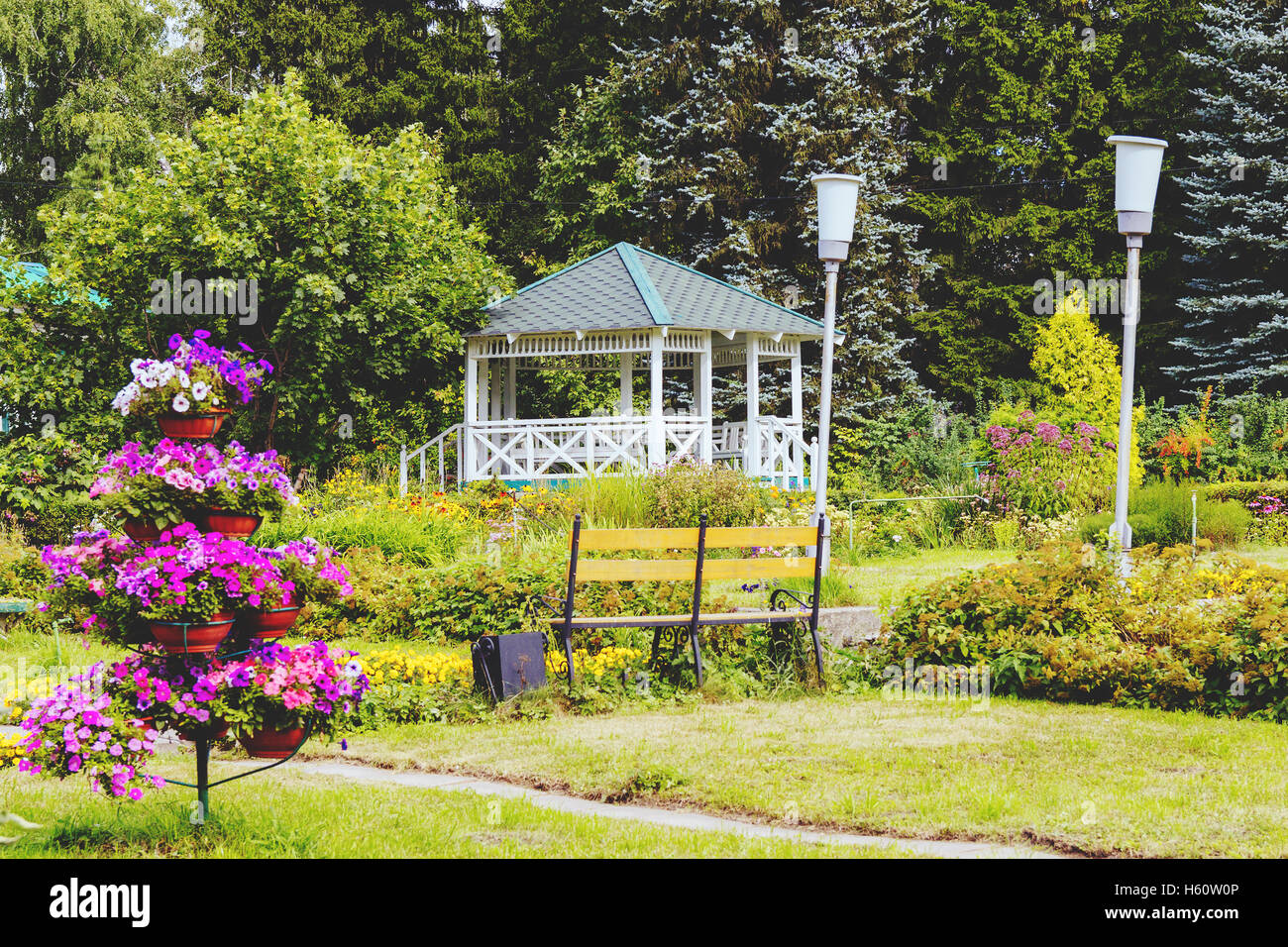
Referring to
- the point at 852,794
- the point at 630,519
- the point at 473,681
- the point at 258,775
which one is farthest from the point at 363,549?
the point at 852,794

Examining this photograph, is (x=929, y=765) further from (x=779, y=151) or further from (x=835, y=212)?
(x=779, y=151)

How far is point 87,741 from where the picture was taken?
443cm

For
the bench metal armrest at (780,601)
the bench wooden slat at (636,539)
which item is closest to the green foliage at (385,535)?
the bench metal armrest at (780,601)

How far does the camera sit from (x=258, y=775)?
5.87 meters

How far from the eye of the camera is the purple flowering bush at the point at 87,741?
4410mm

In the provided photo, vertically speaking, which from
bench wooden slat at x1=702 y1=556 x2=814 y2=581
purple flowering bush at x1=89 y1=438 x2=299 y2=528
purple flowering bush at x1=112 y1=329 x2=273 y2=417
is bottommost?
bench wooden slat at x1=702 y1=556 x2=814 y2=581

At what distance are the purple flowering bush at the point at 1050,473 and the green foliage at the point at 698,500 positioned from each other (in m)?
3.86

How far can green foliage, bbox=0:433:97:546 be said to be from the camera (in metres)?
14.7

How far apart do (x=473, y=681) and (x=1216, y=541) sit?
10567 mm

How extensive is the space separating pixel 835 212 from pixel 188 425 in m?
7.44

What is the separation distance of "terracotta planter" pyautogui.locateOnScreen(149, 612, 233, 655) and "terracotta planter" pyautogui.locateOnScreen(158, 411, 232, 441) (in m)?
0.69

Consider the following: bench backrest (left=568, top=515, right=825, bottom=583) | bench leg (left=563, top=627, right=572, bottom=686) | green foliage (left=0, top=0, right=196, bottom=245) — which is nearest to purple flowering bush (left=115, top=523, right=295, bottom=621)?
bench leg (left=563, top=627, right=572, bottom=686)

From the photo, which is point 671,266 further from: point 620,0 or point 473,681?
point 473,681

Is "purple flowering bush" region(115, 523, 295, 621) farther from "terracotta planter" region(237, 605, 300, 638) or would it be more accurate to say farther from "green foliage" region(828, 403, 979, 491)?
"green foliage" region(828, 403, 979, 491)
